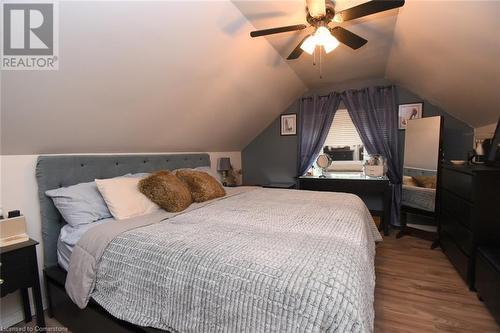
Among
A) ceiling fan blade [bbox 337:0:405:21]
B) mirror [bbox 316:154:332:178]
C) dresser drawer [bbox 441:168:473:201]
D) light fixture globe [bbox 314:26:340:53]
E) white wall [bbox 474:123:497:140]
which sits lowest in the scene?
dresser drawer [bbox 441:168:473:201]

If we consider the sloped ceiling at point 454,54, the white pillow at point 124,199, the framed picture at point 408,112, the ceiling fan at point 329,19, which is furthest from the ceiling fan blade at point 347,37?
the framed picture at point 408,112

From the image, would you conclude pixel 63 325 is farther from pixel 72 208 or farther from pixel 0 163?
pixel 0 163

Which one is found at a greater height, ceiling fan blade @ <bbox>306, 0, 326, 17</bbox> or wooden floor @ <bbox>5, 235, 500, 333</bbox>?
ceiling fan blade @ <bbox>306, 0, 326, 17</bbox>

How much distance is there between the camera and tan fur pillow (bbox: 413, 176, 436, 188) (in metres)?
3.05

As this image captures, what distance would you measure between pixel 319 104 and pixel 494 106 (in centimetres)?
212

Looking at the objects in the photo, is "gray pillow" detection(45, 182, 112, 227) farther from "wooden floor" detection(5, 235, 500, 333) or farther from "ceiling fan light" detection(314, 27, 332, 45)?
"ceiling fan light" detection(314, 27, 332, 45)

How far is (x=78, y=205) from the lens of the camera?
5.94 ft

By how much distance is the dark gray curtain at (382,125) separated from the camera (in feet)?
11.7

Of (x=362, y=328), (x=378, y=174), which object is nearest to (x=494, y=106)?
(x=378, y=174)

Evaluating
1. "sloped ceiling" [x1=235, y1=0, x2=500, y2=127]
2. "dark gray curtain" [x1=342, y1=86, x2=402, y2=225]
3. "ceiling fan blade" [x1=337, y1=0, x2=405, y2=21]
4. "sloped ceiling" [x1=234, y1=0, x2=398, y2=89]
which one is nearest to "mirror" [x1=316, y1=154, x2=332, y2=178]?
"dark gray curtain" [x1=342, y1=86, x2=402, y2=225]

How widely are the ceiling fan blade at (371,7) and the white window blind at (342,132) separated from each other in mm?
2548

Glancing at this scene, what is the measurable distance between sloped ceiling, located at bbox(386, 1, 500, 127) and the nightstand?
3.05 m

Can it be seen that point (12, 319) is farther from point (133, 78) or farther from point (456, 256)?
point (456, 256)

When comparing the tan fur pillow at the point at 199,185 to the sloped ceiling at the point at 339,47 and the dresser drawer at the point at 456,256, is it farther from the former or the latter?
the dresser drawer at the point at 456,256
